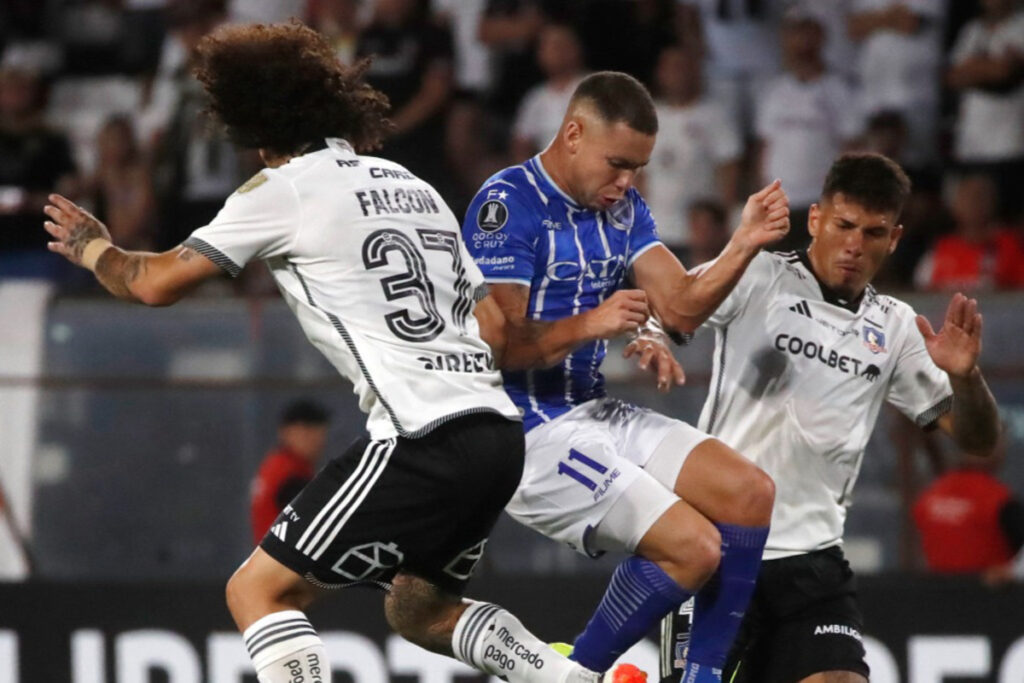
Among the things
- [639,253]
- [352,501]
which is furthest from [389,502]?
[639,253]

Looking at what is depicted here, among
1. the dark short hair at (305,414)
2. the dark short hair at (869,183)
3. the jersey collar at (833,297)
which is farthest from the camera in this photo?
the dark short hair at (305,414)

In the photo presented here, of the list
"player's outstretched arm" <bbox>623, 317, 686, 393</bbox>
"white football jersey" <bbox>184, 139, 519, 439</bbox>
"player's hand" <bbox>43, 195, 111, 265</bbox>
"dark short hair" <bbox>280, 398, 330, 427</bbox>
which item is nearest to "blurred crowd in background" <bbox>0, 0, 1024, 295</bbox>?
"dark short hair" <bbox>280, 398, 330, 427</bbox>

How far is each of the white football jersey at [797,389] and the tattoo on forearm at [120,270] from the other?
199 cm

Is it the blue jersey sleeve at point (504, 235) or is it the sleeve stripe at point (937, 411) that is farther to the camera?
the sleeve stripe at point (937, 411)

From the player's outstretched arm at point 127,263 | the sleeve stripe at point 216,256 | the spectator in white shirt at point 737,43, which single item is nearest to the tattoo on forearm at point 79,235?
the player's outstretched arm at point 127,263

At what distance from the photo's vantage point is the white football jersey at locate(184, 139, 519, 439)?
4914mm

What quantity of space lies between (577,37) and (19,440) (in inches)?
170

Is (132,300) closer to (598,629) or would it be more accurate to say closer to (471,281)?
(471,281)

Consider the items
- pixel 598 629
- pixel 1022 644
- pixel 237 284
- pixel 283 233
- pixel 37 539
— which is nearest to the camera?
pixel 283 233

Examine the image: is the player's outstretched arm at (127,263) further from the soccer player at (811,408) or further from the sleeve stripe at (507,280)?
the soccer player at (811,408)

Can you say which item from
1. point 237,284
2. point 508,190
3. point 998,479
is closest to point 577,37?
point 237,284

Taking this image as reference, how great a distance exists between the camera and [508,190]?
5.66m

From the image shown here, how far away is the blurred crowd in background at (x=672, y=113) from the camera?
10180 millimetres

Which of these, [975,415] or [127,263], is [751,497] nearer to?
[975,415]
